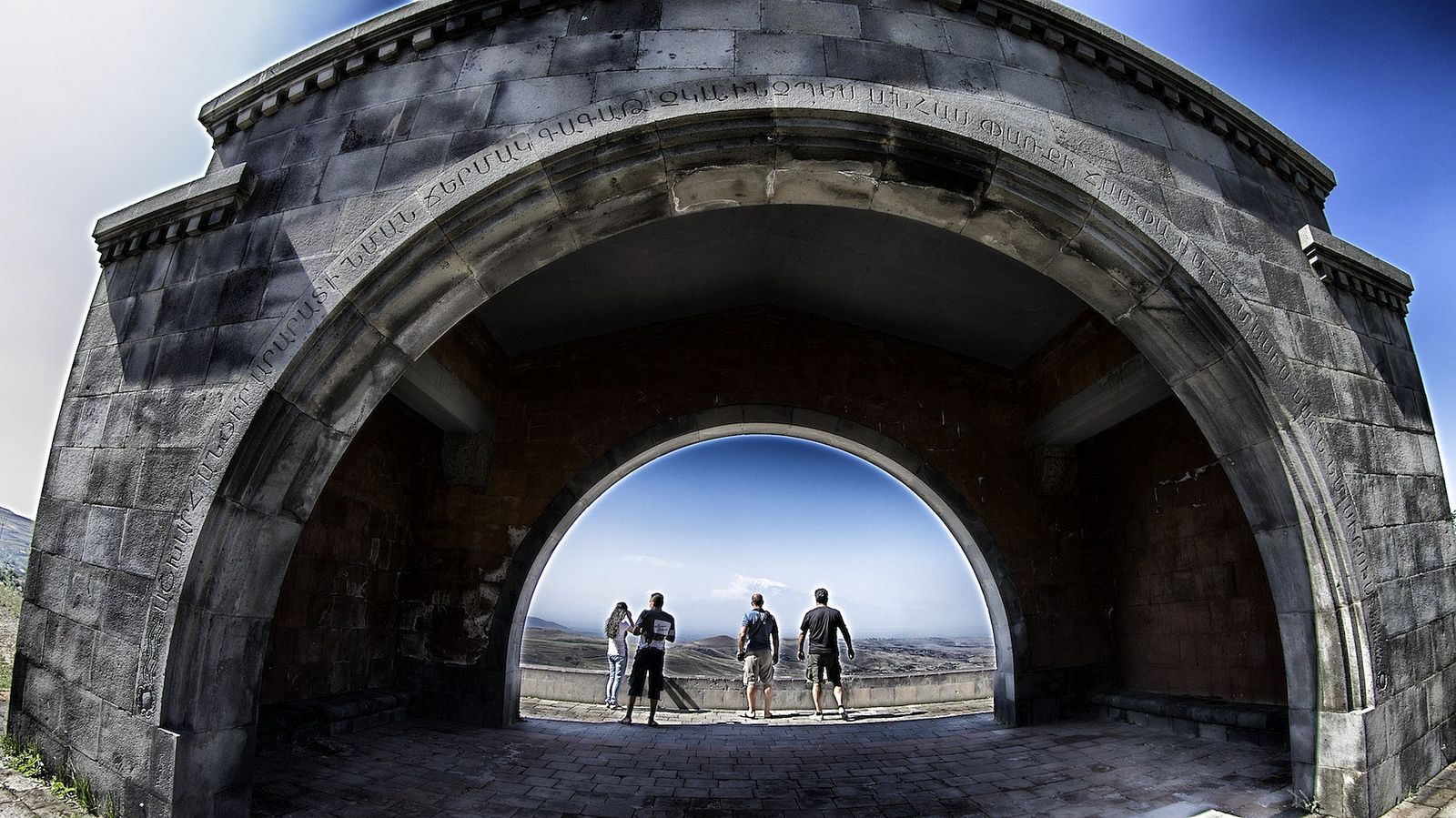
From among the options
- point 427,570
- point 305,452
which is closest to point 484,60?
point 305,452

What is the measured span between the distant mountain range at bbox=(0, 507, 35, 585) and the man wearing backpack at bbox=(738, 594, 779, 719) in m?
6.09

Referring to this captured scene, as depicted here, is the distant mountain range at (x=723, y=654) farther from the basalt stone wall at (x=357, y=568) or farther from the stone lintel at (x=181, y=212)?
A: the stone lintel at (x=181, y=212)

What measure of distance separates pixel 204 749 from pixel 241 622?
0.50 metres

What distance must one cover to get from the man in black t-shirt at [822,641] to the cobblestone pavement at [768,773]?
88cm

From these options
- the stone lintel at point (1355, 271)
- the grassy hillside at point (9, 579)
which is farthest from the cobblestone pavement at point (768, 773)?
the stone lintel at point (1355, 271)

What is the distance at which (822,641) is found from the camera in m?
7.26

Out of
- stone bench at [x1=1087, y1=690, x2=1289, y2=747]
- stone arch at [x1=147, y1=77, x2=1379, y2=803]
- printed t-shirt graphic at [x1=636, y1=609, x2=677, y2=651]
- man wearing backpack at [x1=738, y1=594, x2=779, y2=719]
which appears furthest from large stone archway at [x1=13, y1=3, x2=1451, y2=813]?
man wearing backpack at [x1=738, y1=594, x2=779, y2=719]

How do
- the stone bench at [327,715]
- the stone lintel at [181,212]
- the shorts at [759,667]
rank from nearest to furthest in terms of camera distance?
the stone lintel at [181,212]
the stone bench at [327,715]
the shorts at [759,667]

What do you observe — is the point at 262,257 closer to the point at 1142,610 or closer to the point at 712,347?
the point at 712,347

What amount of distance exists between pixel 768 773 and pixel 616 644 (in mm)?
3770

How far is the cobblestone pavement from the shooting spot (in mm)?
3805

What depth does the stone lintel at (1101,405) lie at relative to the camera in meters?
5.69

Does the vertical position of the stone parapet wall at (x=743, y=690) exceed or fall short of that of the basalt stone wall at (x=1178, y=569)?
it falls short

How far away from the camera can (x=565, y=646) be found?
1600 centimetres
